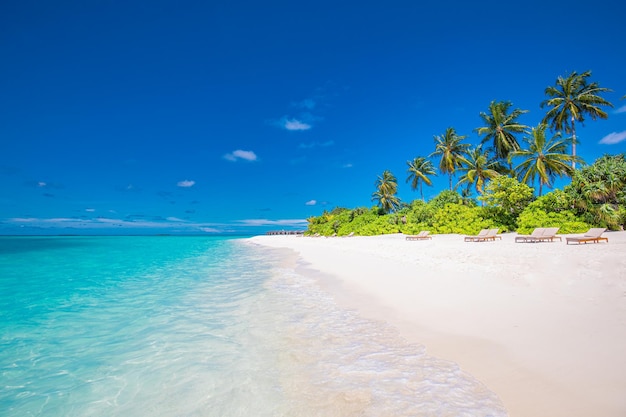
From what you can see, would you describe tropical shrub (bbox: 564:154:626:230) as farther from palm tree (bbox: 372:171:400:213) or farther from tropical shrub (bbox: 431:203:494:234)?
palm tree (bbox: 372:171:400:213)

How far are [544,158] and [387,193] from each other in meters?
21.3

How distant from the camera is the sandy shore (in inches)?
108

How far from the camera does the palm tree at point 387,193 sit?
43.3 m

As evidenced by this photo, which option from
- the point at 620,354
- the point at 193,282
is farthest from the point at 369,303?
the point at 193,282

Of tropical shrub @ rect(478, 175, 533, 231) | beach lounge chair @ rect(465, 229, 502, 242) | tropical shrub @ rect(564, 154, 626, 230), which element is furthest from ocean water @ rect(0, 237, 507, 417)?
tropical shrub @ rect(478, 175, 533, 231)

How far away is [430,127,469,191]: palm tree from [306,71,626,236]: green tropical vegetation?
11cm

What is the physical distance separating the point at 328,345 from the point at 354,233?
1475 inches

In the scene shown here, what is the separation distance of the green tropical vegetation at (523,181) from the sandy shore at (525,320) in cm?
1271

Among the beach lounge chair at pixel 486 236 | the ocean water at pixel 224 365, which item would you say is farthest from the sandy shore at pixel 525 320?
the beach lounge chair at pixel 486 236

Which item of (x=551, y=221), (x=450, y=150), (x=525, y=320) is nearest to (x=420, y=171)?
(x=450, y=150)

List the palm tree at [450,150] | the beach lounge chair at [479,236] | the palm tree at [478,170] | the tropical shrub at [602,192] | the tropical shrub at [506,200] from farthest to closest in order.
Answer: the palm tree at [450,150]
the palm tree at [478,170]
the tropical shrub at [506,200]
the beach lounge chair at [479,236]
the tropical shrub at [602,192]

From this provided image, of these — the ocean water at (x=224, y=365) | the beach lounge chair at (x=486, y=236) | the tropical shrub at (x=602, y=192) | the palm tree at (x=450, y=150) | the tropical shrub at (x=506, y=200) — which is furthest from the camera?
the palm tree at (x=450, y=150)

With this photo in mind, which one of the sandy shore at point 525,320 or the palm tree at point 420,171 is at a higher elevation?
the palm tree at point 420,171

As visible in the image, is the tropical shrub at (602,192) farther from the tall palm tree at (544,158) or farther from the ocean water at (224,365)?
the ocean water at (224,365)
